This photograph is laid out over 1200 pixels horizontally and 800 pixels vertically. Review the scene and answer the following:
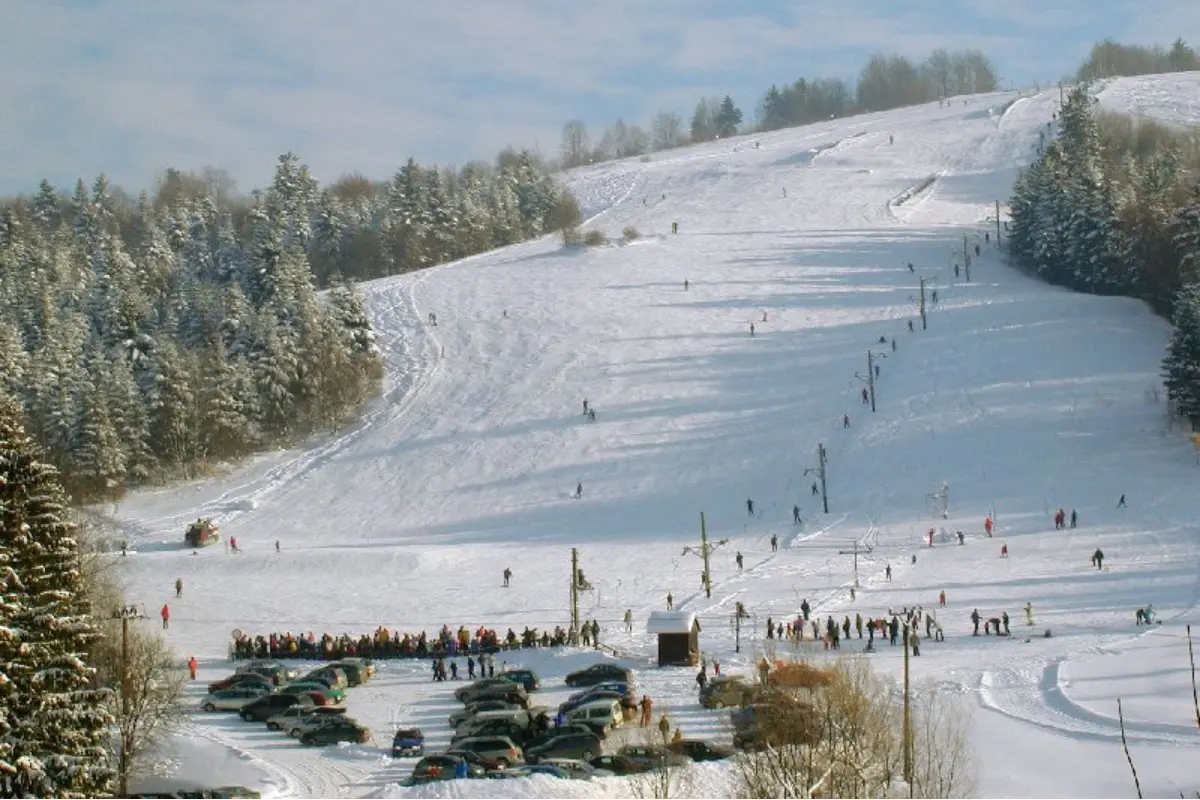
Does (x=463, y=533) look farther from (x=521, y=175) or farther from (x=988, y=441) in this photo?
(x=521, y=175)

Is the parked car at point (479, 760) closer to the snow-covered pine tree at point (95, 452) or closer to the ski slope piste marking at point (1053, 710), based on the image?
the ski slope piste marking at point (1053, 710)

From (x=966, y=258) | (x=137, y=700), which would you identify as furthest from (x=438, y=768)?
(x=966, y=258)

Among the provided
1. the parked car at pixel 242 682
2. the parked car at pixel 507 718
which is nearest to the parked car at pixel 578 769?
the parked car at pixel 507 718

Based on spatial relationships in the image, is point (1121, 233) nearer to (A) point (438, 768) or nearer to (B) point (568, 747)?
(B) point (568, 747)

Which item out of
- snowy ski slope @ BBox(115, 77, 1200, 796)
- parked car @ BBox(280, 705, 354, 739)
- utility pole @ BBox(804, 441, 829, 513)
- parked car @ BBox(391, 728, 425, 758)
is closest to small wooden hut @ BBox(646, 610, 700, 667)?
snowy ski slope @ BBox(115, 77, 1200, 796)

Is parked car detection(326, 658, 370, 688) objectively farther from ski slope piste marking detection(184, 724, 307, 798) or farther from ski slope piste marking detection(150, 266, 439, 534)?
ski slope piste marking detection(150, 266, 439, 534)

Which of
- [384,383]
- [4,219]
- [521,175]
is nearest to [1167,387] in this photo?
[384,383]

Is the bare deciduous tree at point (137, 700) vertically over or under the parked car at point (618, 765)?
over
